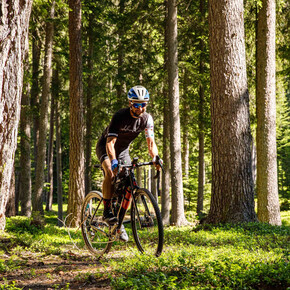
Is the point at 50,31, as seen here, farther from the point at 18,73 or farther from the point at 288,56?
the point at 18,73

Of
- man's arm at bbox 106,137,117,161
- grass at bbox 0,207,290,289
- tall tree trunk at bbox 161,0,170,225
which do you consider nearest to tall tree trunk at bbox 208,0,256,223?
grass at bbox 0,207,290,289

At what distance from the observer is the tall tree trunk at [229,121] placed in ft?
23.3

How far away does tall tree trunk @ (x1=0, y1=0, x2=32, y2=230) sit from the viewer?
264 cm

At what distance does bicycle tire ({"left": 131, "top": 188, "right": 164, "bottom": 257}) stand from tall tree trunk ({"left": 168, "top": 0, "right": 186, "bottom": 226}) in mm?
8954

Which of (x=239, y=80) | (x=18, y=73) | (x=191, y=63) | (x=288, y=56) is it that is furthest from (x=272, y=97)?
(x=18, y=73)

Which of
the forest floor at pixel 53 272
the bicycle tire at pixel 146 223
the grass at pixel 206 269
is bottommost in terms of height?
the forest floor at pixel 53 272

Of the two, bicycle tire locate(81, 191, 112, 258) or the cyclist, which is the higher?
the cyclist

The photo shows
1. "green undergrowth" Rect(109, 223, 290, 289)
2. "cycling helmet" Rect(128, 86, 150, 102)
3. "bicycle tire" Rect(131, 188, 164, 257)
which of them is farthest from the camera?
"cycling helmet" Rect(128, 86, 150, 102)

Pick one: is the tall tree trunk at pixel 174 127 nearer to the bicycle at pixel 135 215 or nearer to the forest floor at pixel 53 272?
the forest floor at pixel 53 272

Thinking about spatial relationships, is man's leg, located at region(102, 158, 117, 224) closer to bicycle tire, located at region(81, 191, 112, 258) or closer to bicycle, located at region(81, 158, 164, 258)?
bicycle, located at region(81, 158, 164, 258)

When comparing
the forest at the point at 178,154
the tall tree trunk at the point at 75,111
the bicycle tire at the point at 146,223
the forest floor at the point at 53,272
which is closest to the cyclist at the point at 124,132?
the bicycle tire at the point at 146,223

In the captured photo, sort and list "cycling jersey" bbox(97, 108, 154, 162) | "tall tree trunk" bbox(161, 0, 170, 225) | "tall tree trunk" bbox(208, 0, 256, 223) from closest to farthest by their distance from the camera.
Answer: "cycling jersey" bbox(97, 108, 154, 162)
"tall tree trunk" bbox(208, 0, 256, 223)
"tall tree trunk" bbox(161, 0, 170, 225)

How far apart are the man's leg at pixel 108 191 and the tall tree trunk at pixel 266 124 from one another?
669 cm

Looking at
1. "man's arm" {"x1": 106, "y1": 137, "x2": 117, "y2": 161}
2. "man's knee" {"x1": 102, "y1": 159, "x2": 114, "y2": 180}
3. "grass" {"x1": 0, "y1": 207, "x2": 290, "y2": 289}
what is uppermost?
"man's arm" {"x1": 106, "y1": 137, "x2": 117, "y2": 161}
